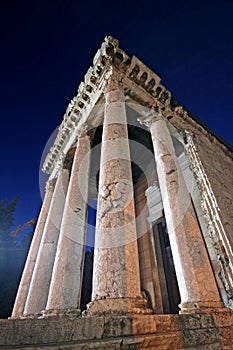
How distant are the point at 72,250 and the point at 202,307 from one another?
325 centimetres

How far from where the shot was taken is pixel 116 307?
2.53 m

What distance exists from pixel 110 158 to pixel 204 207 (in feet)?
12.7

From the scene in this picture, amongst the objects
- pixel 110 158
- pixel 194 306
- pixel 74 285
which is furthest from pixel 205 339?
pixel 110 158

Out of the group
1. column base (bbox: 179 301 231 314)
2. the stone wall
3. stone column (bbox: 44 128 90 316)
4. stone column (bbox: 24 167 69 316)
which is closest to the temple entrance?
stone column (bbox: 24 167 69 316)

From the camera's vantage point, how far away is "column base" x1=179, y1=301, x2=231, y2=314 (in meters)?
3.20

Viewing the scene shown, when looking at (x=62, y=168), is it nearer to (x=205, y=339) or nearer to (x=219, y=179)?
(x=219, y=179)

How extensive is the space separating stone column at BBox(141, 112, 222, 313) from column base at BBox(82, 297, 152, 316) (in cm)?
130

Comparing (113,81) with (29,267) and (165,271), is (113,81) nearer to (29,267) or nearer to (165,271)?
(29,267)

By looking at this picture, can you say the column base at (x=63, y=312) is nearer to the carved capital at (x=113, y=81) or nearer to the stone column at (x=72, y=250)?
the stone column at (x=72, y=250)

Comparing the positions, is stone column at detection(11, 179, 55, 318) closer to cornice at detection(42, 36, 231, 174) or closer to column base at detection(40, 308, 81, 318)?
cornice at detection(42, 36, 231, 174)

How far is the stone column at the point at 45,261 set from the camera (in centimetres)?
556

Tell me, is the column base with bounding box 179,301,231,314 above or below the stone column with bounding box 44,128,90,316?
below

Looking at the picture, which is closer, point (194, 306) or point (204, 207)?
point (194, 306)

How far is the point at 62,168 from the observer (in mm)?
8547
